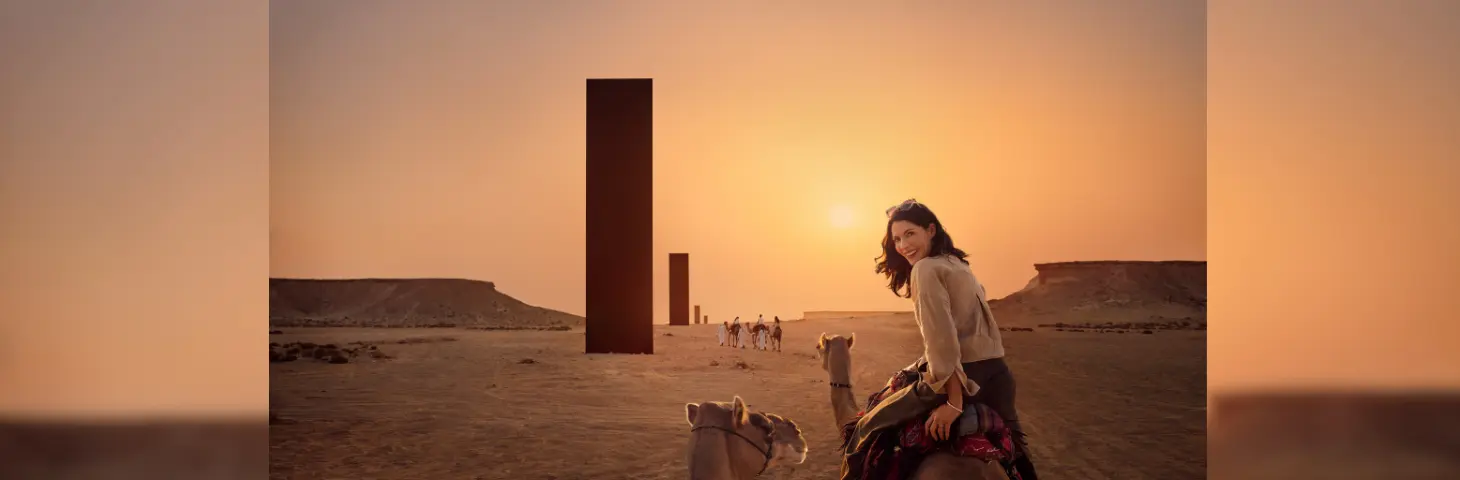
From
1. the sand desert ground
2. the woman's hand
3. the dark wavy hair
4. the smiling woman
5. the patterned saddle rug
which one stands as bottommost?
the sand desert ground

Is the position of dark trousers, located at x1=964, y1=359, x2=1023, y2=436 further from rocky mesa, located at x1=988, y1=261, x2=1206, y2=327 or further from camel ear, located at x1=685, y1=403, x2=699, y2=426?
rocky mesa, located at x1=988, y1=261, x2=1206, y2=327

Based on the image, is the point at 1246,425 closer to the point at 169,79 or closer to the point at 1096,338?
the point at 1096,338

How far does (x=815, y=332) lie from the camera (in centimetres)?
571

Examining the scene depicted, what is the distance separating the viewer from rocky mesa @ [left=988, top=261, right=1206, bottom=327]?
5.64 meters

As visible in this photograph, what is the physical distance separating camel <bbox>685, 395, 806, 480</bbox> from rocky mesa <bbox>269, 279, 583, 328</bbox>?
9.07ft

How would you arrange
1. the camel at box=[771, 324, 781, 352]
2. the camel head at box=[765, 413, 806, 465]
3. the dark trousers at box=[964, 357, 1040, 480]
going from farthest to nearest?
the camel at box=[771, 324, 781, 352], the camel head at box=[765, 413, 806, 465], the dark trousers at box=[964, 357, 1040, 480]

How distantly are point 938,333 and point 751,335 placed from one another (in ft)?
9.12

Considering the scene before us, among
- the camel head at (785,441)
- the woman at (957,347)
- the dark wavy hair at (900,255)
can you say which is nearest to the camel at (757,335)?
the camel head at (785,441)

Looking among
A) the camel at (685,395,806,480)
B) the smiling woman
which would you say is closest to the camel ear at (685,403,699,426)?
the camel at (685,395,806,480)

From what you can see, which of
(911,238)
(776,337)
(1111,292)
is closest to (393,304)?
(776,337)

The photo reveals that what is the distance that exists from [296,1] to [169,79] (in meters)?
0.91

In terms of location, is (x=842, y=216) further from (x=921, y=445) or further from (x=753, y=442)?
(x=921, y=445)

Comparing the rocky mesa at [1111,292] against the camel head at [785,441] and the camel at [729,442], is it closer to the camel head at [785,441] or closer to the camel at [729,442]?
the camel head at [785,441]

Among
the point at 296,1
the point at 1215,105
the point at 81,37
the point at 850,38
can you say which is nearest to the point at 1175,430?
the point at 1215,105
